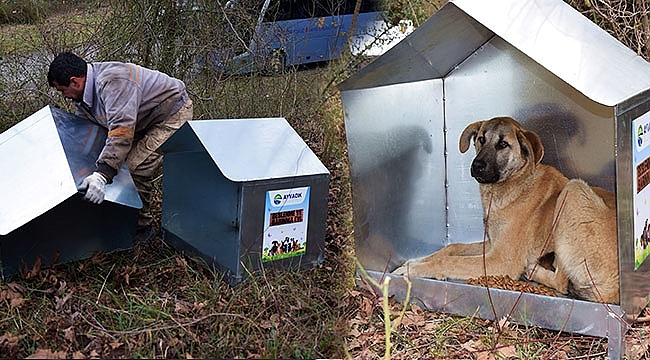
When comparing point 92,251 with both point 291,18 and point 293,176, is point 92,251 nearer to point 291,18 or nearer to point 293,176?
point 293,176

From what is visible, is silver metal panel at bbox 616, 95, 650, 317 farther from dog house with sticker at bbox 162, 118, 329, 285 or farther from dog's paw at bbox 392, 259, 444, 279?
dog house with sticker at bbox 162, 118, 329, 285

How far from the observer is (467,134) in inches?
166

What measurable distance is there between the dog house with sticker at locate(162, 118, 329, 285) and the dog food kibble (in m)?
0.94

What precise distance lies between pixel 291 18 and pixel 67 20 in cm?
218

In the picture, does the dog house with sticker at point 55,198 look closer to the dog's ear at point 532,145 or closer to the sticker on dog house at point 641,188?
the dog's ear at point 532,145

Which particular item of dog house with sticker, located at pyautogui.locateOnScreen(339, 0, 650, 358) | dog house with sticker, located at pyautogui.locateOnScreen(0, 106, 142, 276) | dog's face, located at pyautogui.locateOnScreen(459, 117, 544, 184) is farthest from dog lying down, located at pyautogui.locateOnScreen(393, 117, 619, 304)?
dog house with sticker, located at pyautogui.locateOnScreen(0, 106, 142, 276)

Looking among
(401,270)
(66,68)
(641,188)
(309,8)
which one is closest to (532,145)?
(641,188)

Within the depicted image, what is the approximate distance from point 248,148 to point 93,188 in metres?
0.85

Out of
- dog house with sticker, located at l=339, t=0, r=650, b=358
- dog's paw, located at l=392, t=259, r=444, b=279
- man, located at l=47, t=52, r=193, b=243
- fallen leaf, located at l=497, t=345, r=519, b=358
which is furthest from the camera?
dog's paw, located at l=392, t=259, r=444, b=279

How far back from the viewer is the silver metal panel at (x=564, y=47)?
3.16 metres

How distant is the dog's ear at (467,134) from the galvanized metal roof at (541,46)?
56cm

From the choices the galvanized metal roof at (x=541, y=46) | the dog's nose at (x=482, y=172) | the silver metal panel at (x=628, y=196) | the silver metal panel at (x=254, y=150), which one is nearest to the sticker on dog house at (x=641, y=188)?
the silver metal panel at (x=628, y=196)

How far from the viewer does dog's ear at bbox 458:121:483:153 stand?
13.7 ft

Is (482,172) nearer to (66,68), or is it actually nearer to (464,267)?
(464,267)
